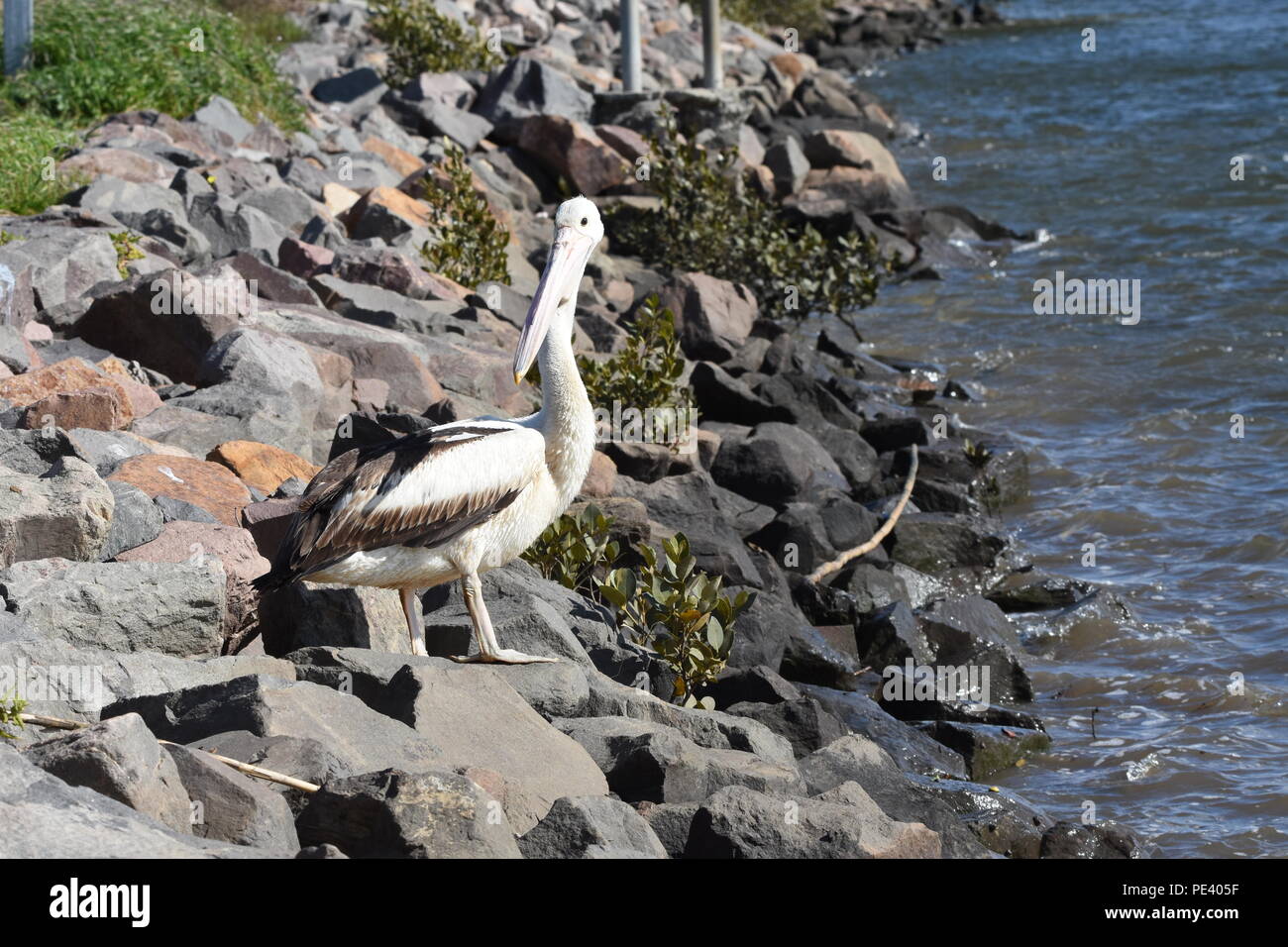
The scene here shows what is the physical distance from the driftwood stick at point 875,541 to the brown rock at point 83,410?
12.4 feet

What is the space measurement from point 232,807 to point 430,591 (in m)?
2.49

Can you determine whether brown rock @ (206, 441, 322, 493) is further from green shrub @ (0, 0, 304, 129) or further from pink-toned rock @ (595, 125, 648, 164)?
pink-toned rock @ (595, 125, 648, 164)

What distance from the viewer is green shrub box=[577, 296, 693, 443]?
9.22m

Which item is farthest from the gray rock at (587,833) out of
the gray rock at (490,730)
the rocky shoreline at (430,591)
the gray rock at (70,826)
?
the gray rock at (70,826)

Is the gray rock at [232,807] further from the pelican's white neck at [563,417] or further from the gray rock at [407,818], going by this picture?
the pelican's white neck at [563,417]

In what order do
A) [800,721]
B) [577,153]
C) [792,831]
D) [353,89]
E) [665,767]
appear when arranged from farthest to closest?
[353,89] → [577,153] → [800,721] → [665,767] → [792,831]

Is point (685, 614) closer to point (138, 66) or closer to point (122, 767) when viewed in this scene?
point (122, 767)

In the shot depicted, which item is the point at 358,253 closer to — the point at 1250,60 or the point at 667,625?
the point at 667,625

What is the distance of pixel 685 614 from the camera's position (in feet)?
20.4

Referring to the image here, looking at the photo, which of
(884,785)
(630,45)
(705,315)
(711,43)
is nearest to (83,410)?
(884,785)

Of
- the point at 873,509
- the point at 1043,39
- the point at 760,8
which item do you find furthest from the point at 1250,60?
the point at 873,509

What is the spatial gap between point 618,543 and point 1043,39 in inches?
1236

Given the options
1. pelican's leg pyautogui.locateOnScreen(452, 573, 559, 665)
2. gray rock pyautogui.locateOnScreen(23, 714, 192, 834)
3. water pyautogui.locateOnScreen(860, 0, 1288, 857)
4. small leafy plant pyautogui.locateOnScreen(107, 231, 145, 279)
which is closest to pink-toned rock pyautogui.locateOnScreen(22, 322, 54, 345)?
small leafy plant pyautogui.locateOnScreen(107, 231, 145, 279)

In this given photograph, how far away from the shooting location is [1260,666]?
7898 millimetres
